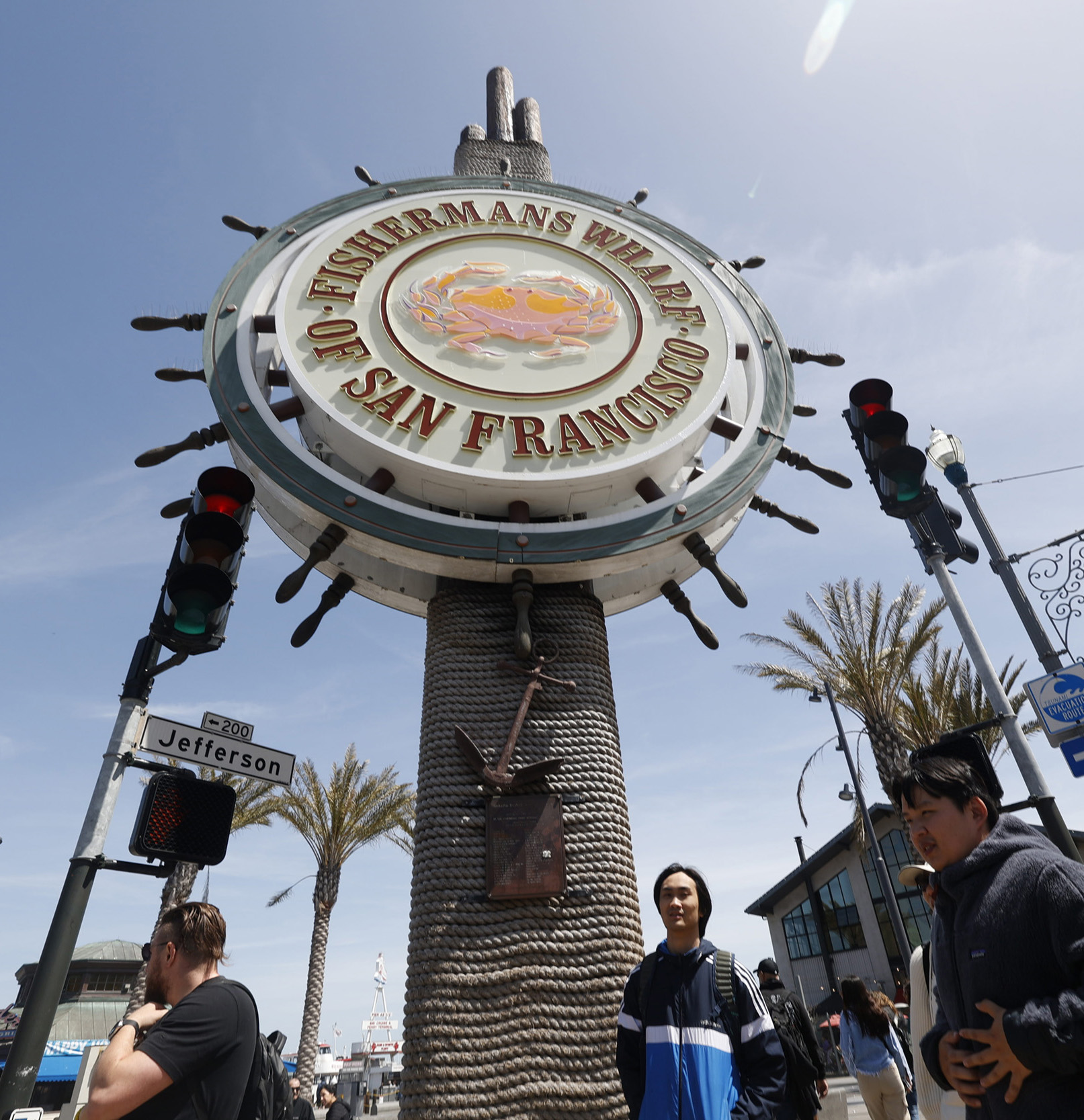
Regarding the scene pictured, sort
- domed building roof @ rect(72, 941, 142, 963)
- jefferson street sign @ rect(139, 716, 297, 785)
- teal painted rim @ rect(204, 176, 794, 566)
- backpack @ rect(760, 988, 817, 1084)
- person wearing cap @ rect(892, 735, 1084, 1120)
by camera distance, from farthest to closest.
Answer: domed building roof @ rect(72, 941, 142, 963) < teal painted rim @ rect(204, 176, 794, 566) < backpack @ rect(760, 988, 817, 1084) < jefferson street sign @ rect(139, 716, 297, 785) < person wearing cap @ rect(892, 735, 1084, 1120)

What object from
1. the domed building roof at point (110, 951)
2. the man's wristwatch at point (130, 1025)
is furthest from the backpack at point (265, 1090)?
the domed building roof at point (110, 951)

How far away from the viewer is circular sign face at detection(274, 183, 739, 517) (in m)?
4.71

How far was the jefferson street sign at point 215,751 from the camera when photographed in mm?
3293

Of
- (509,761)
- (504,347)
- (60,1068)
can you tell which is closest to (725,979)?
(509,761)

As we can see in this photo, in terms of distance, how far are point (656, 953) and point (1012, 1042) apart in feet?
4.55

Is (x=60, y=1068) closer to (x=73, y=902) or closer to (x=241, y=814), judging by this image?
(x=241, y=814)

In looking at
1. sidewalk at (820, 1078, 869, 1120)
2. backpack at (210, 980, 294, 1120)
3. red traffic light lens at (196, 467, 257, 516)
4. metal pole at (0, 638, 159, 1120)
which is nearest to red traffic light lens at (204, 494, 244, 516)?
red traffic light lens at (196, 467, 257, 516)

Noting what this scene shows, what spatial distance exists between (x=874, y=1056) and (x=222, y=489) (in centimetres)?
486

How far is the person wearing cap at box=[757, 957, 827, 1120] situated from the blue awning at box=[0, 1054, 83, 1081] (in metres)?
25.9

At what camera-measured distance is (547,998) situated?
3.54 metres

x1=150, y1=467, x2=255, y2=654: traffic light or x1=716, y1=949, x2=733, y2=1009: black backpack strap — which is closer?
x1=716, y1=949, x2=733, y2=1009: black backpack strap

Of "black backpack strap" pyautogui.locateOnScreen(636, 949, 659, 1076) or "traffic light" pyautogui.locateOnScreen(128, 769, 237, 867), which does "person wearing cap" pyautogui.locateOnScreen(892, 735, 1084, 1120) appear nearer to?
"black backpack strap" pyautogui.locateOnScreen(636, 949, 659, 1076)

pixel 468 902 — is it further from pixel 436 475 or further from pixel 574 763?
pixel 436 475

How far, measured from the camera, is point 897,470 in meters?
3.79
